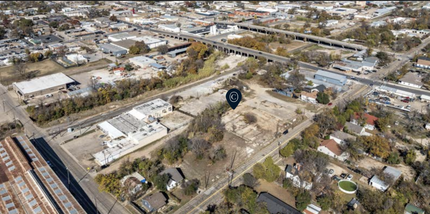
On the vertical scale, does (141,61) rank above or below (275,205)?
below

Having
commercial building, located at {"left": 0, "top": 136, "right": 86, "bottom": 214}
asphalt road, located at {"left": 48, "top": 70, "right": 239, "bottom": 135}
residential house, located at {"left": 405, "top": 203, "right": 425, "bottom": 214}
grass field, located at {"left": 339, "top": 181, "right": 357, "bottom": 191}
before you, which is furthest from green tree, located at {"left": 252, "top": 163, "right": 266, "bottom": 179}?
asphalt road, located at {"left": 48, "top": 70, "right": 239, "bottom": 135}

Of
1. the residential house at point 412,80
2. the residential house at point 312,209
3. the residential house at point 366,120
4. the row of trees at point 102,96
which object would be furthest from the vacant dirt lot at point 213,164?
the residential house at point 412,80

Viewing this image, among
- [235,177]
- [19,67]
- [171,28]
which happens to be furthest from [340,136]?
[171,28]

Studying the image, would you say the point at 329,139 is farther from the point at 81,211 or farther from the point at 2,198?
the point at 2,198

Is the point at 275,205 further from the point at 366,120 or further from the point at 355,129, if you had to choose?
the point at 366,120

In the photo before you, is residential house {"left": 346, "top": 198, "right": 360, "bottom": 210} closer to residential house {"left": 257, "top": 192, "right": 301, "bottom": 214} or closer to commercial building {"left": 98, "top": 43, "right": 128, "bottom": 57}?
residential house {"left": 257, "top": 192, "right": 301, "bottom": 214}

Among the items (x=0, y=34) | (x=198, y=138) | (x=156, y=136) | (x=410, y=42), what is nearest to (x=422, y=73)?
(x=410, y=42)
